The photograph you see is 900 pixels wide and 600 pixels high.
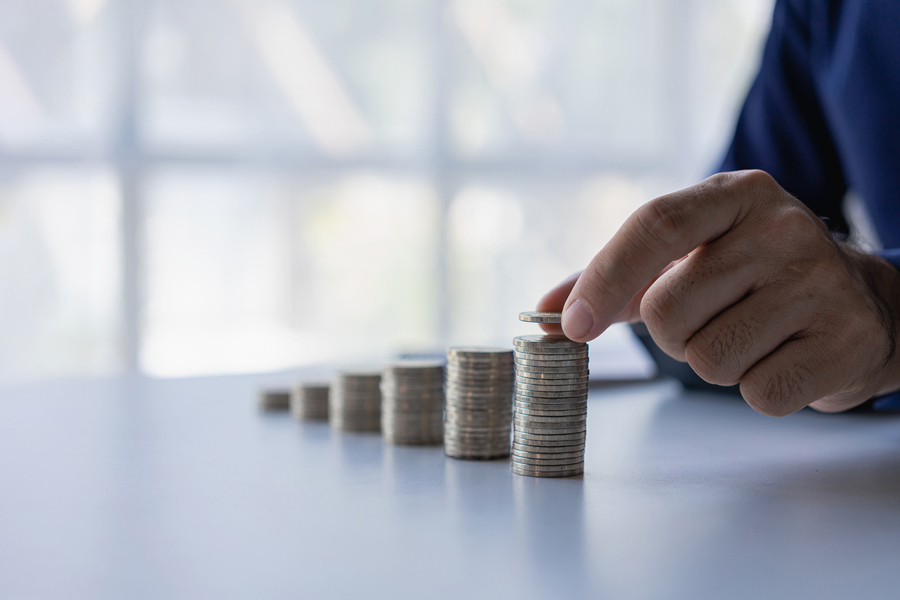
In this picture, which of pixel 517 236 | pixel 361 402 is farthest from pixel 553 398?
pixel 517 236

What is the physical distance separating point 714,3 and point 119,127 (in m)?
5.95

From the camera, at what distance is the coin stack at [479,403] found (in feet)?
3.85

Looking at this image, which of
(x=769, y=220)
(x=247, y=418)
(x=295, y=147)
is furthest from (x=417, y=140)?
(x=769, y=220)

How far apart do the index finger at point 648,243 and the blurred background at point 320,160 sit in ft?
17.8

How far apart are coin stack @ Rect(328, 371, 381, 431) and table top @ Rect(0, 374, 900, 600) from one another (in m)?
0.04

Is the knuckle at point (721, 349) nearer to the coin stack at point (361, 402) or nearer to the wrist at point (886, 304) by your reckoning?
the wrist at point (886, 304)

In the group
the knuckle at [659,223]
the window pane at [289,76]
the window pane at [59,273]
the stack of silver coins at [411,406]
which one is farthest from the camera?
the window pane at [289,76]

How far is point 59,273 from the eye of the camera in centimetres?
617

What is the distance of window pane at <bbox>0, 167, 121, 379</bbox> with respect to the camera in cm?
603

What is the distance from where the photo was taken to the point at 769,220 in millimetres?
1024

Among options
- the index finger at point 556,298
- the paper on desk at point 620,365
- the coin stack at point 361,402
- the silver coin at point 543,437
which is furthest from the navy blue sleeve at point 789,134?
the silver coin at point 543,437

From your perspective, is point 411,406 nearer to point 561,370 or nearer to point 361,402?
point 361,402

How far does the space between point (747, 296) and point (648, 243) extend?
0.19m

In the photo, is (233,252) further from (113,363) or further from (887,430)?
(887,430)
